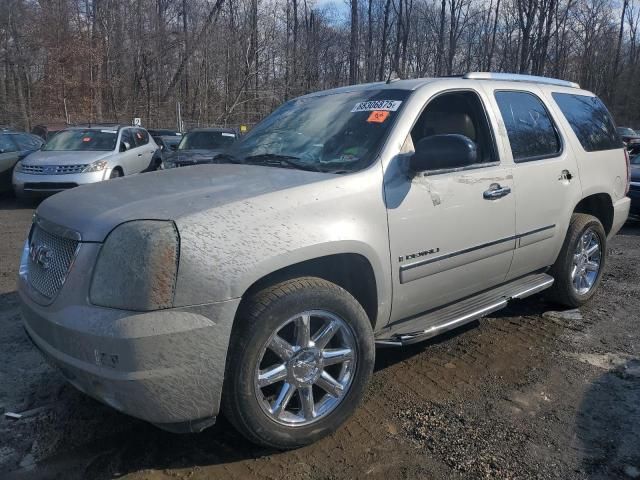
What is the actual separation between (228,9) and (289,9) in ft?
21.1

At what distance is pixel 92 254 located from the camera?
2422 millimetres

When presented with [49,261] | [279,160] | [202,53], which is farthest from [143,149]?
→ [202,53]

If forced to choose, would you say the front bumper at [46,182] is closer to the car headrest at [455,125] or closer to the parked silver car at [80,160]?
the parked silver car at [80,160]

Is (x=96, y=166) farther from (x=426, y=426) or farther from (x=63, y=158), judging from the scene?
(x=426, y=426)

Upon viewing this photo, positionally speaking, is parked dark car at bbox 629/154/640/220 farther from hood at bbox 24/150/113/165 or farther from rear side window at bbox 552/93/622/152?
hood at bbox 24/150/113/165

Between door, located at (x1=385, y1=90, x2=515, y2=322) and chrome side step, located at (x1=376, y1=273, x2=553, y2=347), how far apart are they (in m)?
0.07

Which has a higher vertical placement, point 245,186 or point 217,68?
point 217,68

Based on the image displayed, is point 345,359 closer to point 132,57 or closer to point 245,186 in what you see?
point 245,186

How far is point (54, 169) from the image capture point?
10.5m

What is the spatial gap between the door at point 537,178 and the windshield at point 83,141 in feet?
31.3

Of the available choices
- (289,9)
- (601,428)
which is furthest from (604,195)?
(289,9)

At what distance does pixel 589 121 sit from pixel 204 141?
9558 millimetres

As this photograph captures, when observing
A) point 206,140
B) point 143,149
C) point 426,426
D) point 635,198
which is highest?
point 206,140

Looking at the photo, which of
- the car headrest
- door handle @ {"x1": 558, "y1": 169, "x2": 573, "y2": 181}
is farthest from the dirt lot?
the car headrest
